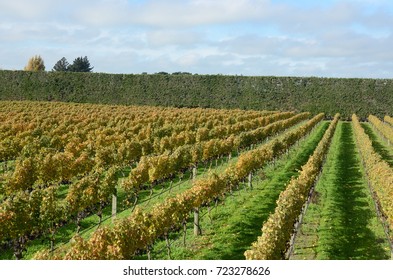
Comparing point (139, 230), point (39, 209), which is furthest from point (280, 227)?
point (39, 209)

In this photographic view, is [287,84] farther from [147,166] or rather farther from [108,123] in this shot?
[147,166]

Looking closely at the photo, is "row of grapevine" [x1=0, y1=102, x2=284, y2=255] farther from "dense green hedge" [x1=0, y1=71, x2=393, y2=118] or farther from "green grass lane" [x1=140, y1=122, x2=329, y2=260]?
"dense green hedge" [x1=0, y1=71, x2=393, y2=118]

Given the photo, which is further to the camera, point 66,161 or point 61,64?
point 61,64

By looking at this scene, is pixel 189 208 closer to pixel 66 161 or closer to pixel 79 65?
pixel 66 161

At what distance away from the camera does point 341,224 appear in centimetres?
1909

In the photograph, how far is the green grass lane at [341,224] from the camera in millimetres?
16263

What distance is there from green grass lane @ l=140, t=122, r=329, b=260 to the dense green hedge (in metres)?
60.0

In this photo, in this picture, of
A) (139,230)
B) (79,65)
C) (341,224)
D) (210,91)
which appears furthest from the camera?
(79,65)

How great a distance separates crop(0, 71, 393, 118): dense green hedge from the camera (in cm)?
8356

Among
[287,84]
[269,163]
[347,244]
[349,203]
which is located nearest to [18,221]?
[347,244]

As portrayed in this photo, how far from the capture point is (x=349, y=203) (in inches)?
886

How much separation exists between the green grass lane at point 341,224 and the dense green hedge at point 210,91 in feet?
188

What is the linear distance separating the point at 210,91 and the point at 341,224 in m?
71.2

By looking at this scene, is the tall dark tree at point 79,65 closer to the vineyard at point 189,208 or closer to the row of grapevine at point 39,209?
the vineyard at point 189,208
